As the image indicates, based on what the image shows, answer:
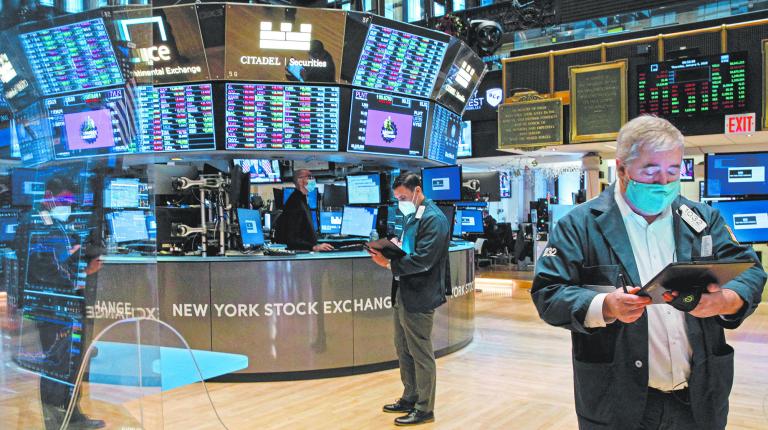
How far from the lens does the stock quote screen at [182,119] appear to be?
5.93 m

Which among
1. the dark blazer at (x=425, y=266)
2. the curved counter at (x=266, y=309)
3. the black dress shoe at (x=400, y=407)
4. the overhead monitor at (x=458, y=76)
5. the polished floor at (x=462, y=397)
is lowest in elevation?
the polished floor at (x=462, y=397)

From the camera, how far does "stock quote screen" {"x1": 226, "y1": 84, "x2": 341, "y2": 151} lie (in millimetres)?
5996

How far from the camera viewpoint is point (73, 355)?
1753 millimetres

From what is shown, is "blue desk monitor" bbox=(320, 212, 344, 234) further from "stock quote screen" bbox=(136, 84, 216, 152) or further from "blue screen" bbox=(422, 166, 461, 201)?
"stock quote screen" bbox=(136, 84, 216, 152)

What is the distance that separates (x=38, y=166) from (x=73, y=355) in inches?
20.4

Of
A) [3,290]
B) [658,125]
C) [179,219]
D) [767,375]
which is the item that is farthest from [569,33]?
[3,290]

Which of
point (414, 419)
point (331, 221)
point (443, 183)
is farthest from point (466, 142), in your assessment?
point (414, 419)

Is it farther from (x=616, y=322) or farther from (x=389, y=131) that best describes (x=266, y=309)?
→ (x=616, y=322)

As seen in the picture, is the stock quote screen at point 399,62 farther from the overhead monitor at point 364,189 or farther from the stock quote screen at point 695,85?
the stock quote screen at point 695,85

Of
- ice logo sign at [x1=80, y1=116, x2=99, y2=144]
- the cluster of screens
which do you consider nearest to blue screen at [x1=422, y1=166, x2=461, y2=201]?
the cluster of screens

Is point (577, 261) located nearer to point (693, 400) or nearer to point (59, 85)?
point (693, 400)

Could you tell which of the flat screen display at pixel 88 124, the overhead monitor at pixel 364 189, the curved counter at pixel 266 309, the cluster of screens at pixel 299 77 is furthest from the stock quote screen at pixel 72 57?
the overhead monitor at pixel 364 189

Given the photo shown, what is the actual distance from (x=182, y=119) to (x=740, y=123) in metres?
6.90

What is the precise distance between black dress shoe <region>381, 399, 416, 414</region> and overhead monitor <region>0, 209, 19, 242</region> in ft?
11.0
